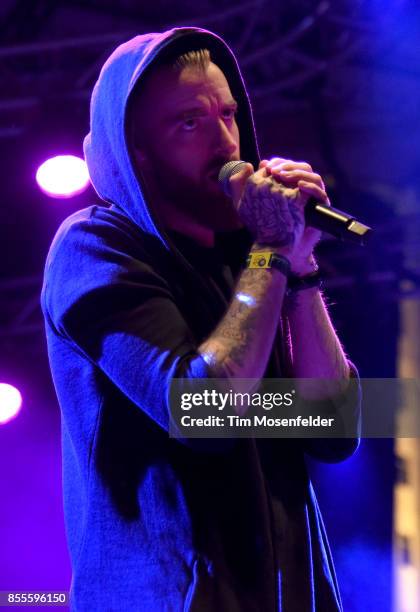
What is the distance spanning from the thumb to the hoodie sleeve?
16 cm

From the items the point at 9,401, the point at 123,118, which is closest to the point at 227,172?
the point at 123,118

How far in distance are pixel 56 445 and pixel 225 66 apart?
8.63 ft

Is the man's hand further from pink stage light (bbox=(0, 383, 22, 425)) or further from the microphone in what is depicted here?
pink stage light (bbox=(0, 383, 22, 425))

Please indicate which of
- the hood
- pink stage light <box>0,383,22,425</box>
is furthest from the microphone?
pink stage light <box>0,383,22,425</box>

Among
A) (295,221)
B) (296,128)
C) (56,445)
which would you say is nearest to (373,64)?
(296,128)

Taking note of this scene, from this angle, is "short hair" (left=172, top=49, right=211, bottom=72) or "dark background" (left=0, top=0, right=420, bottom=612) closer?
"short hair" (left=172, top=49, right=211, bottom=72)

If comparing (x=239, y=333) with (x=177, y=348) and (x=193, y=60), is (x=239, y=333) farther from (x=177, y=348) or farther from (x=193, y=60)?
(x=193, y=60)

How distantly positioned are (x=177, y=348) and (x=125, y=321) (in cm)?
8

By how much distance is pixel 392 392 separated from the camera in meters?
3.50

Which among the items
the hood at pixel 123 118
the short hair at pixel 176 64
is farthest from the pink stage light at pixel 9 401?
the short hair at pixel 176 64

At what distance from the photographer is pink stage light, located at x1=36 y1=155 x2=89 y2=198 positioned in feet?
10.6

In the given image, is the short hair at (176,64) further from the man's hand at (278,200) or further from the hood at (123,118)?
the man's hand at (278,200)

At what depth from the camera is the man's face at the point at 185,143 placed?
4.11 feet

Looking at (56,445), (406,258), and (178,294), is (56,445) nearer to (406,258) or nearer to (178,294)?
(406,258)
